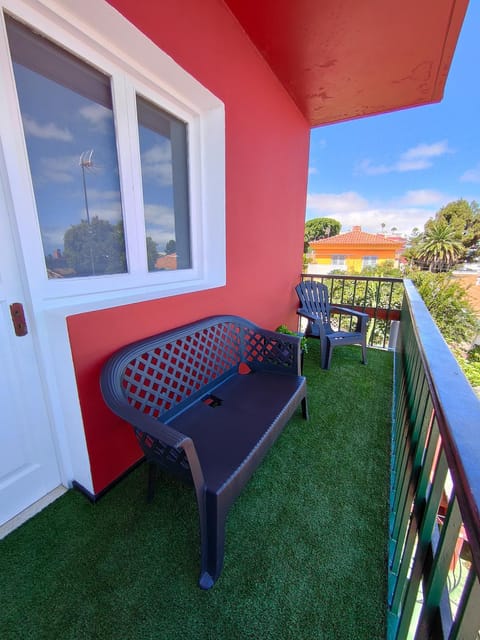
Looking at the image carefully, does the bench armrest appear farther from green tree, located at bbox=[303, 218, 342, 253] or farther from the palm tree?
green tree, located at bbox=[303, 218, 342, 253]

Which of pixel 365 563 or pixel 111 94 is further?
pixel 111 94

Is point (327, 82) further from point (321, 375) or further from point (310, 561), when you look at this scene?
point (310, 561)

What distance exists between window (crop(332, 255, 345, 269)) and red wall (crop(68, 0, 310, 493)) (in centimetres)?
2120

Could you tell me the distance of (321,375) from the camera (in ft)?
9.48

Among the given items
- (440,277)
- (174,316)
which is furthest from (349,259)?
(174,316)

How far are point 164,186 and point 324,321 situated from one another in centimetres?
259

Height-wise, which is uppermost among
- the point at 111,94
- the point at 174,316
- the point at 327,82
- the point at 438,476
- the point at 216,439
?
the point at 327,82

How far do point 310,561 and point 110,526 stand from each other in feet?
3.08

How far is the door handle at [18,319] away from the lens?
3.90ft

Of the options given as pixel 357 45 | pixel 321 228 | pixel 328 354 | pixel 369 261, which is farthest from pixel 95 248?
pixel 321 228

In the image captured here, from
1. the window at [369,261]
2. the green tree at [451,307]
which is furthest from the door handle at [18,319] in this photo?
the window at [369,261]

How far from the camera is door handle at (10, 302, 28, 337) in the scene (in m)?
1.19

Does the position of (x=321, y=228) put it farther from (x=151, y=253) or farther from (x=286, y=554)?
(x=286, y=554)

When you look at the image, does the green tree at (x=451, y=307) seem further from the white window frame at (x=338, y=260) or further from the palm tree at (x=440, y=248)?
the palm tree at (x=440, y=248)
